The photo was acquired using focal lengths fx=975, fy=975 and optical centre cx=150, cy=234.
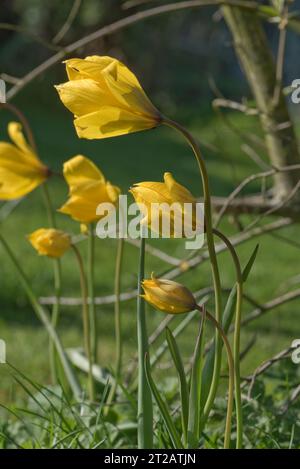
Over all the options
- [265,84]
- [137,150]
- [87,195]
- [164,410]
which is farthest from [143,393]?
[137,150]

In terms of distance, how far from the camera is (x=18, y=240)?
430cm

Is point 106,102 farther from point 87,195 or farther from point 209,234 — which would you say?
point 87,195

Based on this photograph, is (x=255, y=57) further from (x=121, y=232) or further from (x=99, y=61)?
(x=99, y=61)

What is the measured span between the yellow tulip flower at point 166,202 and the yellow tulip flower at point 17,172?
44 cm

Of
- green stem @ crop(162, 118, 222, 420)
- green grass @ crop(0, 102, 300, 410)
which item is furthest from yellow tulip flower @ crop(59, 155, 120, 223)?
green stem @ crop(162, 118, 222, 420)

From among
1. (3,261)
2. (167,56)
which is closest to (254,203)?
(3,261)

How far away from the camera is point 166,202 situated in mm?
936

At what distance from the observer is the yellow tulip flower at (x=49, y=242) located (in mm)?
1372

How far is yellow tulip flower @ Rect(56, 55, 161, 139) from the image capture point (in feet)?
3.00

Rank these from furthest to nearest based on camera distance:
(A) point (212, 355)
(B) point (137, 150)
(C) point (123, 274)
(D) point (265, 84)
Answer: (B) point (137, 150) < (C) point (123, 274) < (D) point (265, 84) < (A) point (212, 355)

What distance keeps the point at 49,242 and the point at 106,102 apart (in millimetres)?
481

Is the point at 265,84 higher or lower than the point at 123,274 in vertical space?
higher

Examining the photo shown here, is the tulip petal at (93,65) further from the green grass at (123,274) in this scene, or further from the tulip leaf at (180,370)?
the green grass at (123,274)
